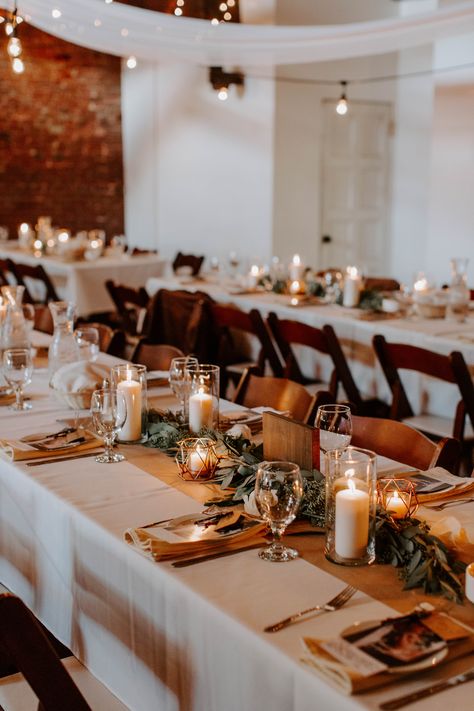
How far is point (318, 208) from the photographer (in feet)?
30.2

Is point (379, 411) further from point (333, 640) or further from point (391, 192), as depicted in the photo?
point (391, 192)

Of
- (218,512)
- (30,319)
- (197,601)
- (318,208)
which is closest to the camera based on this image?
(197,601)

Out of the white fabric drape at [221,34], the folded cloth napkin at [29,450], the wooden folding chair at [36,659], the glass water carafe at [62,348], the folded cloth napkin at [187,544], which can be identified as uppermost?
the white fabric drape at [221,34]

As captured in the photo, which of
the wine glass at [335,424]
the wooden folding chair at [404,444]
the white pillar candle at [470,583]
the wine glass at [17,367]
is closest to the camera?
the white pillar candle at [470,583]

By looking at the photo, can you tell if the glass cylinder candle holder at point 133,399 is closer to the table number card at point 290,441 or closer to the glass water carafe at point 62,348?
the table number card at point 290,441

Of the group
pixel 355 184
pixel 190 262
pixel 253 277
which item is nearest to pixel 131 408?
pixel 253 277

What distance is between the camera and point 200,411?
2672 millimetres

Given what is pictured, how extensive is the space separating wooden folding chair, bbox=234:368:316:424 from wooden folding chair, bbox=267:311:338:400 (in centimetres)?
100

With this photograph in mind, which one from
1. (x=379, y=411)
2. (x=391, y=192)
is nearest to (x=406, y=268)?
(x=391, y=192)

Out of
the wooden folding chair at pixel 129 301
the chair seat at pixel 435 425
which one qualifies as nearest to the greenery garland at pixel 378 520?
the chair seat at pixel 435 425

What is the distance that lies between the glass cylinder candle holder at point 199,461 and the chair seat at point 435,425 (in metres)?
1.90

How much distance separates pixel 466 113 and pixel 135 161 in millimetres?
4278

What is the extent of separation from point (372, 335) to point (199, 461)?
2533 millimetres

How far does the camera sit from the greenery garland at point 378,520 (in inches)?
69.8
